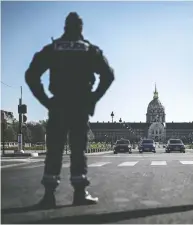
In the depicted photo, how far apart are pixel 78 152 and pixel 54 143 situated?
288mm

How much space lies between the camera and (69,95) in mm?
5043

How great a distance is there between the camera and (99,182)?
734cm

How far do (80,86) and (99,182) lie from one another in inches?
105

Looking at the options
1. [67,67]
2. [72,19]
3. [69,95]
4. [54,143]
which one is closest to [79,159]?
[54,143]

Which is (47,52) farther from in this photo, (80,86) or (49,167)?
(49,167)

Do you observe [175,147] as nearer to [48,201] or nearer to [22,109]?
[22,109]

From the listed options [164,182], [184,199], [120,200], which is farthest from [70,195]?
[164,182]

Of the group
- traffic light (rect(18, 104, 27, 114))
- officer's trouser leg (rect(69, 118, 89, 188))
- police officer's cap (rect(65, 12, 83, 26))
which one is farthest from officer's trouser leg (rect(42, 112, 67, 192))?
traffic light (rect(18, 104, 27, 114))

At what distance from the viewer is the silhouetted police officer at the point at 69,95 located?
5.03 meters

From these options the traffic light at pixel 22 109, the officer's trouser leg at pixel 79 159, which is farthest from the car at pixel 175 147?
the officer's trouser leg at pixel 79 159

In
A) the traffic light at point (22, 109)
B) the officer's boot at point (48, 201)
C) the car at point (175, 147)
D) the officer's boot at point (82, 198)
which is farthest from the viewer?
the car at point (175, 147)

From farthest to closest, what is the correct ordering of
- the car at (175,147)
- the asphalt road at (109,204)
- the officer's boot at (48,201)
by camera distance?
the car at (175,147) < the officer's boot at (48,201) < the asphalt road at (109,204)

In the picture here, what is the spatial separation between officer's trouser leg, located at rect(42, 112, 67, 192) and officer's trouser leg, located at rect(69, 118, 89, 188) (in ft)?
0.36

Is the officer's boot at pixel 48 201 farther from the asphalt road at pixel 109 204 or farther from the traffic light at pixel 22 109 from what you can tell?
the traffic light at pixel 22 109
